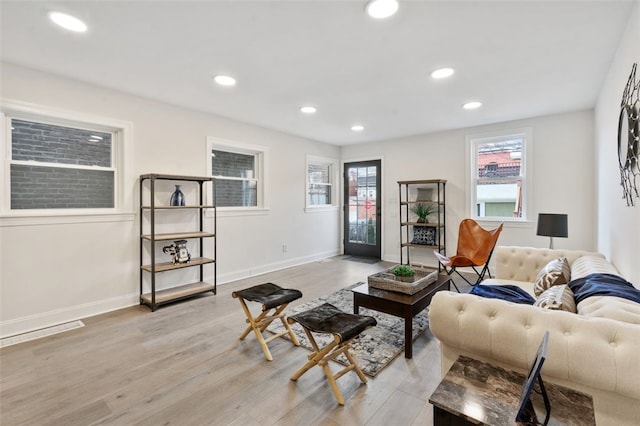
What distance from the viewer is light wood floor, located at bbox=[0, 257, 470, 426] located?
1737 mm

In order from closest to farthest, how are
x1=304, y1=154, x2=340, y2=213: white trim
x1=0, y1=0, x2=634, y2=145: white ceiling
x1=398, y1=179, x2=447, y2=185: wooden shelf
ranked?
1. x1=0, y1=0, x2=634, y2=145: white ceiling
2. x1=398, y1=179, x2=447, y2=185: wooden shelf
3. x1=304, y1=154, x2=340, y2=213: white trim

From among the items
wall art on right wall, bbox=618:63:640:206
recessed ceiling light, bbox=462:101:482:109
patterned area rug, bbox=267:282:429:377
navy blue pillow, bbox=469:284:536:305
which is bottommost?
patterned area rug, bbox=267:282:429:377

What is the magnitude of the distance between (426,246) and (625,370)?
167 inches

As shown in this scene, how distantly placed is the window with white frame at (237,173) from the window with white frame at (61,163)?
1.20m

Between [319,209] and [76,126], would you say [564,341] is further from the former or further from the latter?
[319,209]

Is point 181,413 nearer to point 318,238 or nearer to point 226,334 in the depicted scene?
point 226,334

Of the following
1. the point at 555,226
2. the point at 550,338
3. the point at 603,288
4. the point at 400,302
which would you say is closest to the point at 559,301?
the point at 603,288

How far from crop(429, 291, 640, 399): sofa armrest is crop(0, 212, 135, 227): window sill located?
3396 mm

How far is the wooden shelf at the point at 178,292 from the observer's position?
3.44m

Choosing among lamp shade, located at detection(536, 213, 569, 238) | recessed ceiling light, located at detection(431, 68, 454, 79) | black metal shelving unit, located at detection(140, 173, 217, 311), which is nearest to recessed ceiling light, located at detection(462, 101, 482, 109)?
recessed ceiling light, located at detection(431, 68, 454, 79)

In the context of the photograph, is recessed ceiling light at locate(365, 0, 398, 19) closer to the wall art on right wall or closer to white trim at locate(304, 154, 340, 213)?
the wall art on right wall

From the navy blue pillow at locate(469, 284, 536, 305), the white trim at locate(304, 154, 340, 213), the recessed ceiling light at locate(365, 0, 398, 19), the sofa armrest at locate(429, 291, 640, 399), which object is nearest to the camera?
the sofa armrest at locate(429, 291, 640, 399)

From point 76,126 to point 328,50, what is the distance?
273 centimetres

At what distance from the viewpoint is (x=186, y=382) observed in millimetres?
2057
